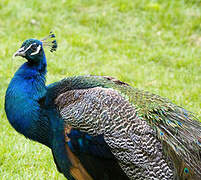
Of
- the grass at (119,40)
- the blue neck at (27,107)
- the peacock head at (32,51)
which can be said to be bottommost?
the grass at (119,40)

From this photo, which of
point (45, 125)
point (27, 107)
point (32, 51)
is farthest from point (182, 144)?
point (32, 51)

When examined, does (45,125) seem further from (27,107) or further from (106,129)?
(106,129)

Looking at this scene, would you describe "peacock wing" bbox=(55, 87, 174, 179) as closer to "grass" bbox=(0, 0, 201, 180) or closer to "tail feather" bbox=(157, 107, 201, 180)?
"tail feather" bbox=(157, 107, 201, 180)

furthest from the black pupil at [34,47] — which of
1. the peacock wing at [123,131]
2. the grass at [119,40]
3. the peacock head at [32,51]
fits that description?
the grass at [119,40]

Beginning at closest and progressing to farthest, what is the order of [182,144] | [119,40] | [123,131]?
[123,131]
[182,144]
[119,40]

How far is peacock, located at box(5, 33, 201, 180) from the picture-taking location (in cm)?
337

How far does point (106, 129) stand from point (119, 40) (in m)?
4.10

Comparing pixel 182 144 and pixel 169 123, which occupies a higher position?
pixel 169 123

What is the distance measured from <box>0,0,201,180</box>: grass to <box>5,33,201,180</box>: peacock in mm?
1312

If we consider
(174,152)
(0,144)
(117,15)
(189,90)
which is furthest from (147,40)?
(174,152)

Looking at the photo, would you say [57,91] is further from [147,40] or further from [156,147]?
[147,40]

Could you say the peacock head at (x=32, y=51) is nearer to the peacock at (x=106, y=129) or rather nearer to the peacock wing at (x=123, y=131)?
the peacock at (x=106, y=129)

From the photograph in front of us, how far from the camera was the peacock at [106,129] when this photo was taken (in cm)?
337

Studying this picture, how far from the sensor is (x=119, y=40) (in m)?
7.32
